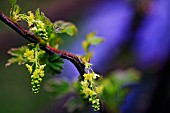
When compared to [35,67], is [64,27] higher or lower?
higher

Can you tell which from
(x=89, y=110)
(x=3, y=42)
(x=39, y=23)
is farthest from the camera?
(x=3, y=42)

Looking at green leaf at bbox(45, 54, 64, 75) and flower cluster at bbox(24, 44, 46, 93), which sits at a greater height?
green leaf at bbox(45, 54, 64, 75)

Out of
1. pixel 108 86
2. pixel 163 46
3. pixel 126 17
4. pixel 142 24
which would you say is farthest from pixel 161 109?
pixel 126 17

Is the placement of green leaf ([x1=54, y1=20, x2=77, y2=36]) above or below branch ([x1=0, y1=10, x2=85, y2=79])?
above

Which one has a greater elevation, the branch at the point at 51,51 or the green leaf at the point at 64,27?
the green leaf at the point at 64,27

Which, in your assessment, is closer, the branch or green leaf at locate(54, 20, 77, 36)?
the branch

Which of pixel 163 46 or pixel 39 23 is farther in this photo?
pixel 163 46

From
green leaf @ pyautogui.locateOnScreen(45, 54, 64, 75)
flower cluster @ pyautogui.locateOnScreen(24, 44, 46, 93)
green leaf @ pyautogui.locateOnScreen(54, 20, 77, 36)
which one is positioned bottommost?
flower cluster @ pyautogui.locateOnScreen(24, 44, 46, 93)

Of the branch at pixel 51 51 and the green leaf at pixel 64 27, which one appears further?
the green leaf at pixel 64 27

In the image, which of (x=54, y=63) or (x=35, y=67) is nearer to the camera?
(x=35, y=67)

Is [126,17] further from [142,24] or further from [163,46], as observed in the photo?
[163,46]

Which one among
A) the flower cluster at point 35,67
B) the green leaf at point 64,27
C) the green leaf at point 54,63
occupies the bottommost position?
the flower cluster at point 35,67
